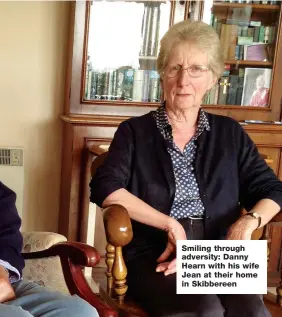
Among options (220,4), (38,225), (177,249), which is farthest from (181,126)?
(38,225)

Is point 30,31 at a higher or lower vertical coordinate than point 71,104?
higher

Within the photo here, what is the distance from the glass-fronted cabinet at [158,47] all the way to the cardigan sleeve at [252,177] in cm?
85

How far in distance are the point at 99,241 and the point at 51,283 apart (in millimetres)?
981

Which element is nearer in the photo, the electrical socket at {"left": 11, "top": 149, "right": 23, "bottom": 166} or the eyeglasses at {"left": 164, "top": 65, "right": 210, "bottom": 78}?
the eyeglasses at {"left": 164, "top": 65, "right": 210, "bottom": 78}

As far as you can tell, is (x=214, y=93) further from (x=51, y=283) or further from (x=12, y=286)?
(x=12, y=286)

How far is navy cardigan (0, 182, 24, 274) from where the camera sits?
4.91ft

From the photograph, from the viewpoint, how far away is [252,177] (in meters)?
1.78

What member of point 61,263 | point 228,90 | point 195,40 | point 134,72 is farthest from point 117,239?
point 228,90

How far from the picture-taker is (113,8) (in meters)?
2.60

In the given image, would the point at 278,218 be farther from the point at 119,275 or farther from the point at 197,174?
the point at 119,275

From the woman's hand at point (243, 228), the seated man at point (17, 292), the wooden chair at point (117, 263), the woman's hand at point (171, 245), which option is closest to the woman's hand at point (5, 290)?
the seated man at point (17, 292)

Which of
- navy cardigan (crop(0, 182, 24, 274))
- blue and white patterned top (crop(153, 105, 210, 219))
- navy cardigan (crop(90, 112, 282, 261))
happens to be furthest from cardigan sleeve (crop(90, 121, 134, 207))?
navy cardigan (crop(0, 182, 24, 274))

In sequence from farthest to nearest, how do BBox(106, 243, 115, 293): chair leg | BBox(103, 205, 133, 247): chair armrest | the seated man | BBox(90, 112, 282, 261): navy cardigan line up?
1. BBox(90, 112, 282, 261): navy cardigan
2. BBox(106, 243, 115, 293): chair leg
3. BBox(103, 205, 133, 247): chair armrest
4. the seated man
